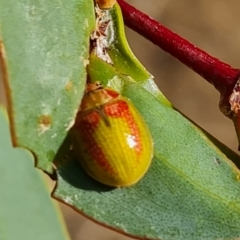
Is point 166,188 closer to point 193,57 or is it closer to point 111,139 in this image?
point 111,139

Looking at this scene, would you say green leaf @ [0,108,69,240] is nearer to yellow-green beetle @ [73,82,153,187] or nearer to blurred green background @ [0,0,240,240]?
yellow-green beetle @ [73,82,153,187]

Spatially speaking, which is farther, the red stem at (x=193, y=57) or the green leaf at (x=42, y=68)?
the red stem at (x=193, y=57)

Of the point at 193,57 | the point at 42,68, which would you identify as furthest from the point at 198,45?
the point at 42,68

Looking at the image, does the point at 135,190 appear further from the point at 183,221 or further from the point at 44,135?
the point at 44,135

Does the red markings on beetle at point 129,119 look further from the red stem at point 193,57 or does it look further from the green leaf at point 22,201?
the green leaf at point 22,201

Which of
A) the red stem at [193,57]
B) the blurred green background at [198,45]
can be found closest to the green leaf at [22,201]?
the red stem at [193,57]

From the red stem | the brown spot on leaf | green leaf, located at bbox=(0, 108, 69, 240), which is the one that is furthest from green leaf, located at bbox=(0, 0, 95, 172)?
green leaf, located at bbox=(0, 108, 69, 240)
